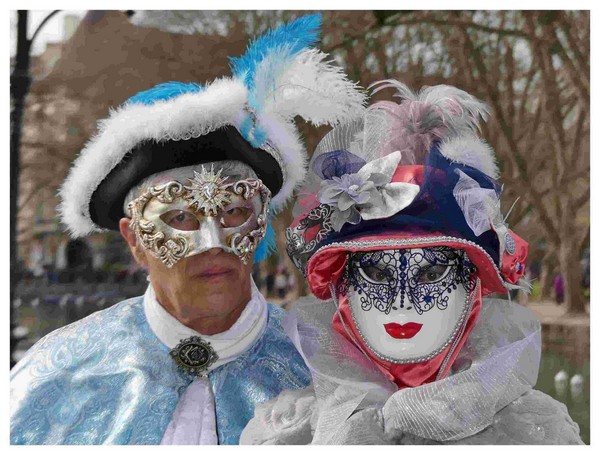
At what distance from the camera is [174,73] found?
3.70m

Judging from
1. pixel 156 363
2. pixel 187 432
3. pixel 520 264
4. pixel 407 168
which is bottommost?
pixel 187 432

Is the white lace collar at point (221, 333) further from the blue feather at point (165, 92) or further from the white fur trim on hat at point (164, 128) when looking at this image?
the blue feather at point (165, 92)

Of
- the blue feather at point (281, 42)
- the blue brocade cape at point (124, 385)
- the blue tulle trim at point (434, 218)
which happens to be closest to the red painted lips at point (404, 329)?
the blue tulle trim at point (434, 218)

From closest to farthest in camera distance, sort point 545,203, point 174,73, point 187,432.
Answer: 1. point 187,432
2. point 174,73
3. point 545,203

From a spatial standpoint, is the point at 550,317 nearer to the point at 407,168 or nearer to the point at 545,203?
the point at 545,203

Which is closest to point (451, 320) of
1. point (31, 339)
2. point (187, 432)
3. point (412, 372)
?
point (412, 372)

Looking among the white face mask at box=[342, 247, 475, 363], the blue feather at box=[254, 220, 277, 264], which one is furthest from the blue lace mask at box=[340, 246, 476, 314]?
the blue feather at box=[254, 220, 277, 264]

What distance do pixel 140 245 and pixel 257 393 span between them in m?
Answer: 0.63

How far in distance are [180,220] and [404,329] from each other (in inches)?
32.2

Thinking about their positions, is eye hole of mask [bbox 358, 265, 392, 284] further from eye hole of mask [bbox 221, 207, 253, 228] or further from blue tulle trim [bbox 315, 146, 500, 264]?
eye hole of mask [bbox 221, 207, 253, 228]

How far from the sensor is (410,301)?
7.81 ft

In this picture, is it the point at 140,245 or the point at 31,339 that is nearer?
the point at 140,245

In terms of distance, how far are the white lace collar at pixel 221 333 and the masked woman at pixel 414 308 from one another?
30 cm

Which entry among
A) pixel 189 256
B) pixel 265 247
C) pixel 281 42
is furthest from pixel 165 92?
pixel 265 247
